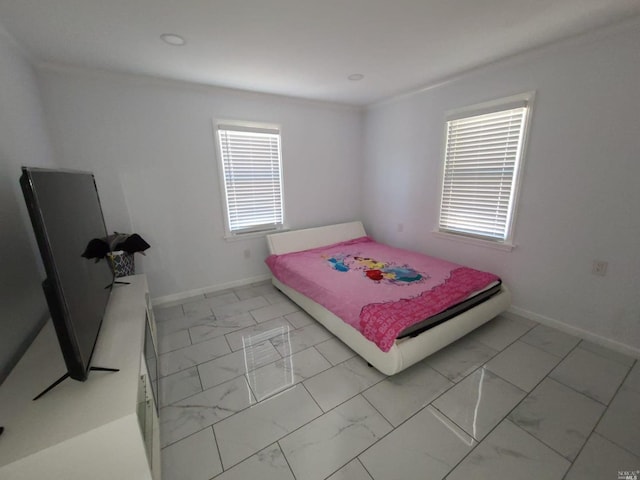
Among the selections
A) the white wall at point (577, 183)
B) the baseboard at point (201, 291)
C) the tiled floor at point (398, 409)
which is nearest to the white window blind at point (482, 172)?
the white wall at point (577, 183)

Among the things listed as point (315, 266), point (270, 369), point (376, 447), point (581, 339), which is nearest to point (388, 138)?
point (315, 266)

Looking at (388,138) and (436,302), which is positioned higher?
(388,138)

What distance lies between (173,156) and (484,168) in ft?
11.4

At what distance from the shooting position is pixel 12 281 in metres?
1.37

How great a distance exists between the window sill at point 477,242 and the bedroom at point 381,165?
6 centimetres

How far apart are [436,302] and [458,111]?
88.1 inches

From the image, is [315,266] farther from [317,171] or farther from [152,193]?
[152,193]

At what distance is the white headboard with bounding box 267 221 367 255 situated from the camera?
351cm

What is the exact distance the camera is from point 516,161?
2.57 meters

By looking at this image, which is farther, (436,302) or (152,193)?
(152,193)

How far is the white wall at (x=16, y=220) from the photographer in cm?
132

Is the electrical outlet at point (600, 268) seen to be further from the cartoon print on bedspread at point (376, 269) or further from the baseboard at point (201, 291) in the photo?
the baseboard at point (201, 291)

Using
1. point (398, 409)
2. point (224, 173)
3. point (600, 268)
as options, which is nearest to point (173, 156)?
point (224, 173)

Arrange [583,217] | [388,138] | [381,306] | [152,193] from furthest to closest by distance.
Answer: [388,138] < [152,193] < [583,217] < [381,306]
